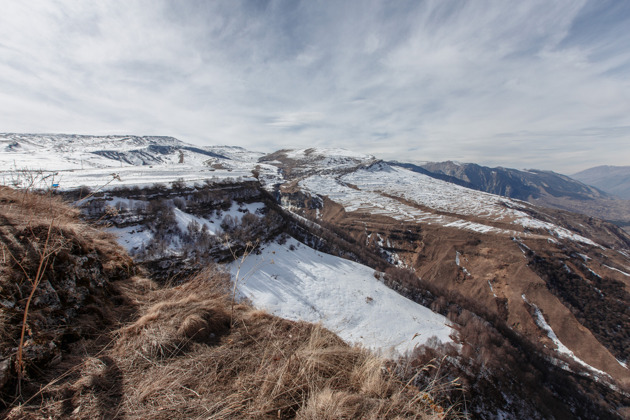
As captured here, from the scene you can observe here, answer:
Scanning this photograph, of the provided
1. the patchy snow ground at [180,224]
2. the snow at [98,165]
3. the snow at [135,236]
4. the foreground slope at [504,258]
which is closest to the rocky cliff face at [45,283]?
the snow at [98,165]

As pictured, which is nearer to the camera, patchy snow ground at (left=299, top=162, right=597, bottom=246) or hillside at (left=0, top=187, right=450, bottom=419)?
hillside at (left=0, top=187, right=450, bottom=419)

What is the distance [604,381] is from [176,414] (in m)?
50.9

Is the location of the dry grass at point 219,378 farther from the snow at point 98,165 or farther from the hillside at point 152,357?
the snow at point 98,165

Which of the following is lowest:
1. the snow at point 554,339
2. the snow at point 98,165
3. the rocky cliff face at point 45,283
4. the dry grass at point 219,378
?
the snow at point 554,339

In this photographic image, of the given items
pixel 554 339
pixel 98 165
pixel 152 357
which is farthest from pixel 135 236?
pixel 98 165

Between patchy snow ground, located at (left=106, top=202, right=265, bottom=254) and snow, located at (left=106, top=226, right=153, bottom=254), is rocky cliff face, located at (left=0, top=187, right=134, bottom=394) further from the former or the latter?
snow, located at (left=106, top=226, right=153, bottom=254)

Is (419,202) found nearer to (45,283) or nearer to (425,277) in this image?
(425,277)

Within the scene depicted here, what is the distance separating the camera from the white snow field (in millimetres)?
19000

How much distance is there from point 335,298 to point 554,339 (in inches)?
1592

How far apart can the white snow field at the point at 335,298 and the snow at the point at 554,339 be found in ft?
82.8

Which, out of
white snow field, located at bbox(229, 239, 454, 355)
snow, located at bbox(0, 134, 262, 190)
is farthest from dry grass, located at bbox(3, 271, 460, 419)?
white snow field, located at bbox(229, 239, 454, 355)

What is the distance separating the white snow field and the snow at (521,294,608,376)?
2524cm

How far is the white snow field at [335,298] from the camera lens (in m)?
19.0

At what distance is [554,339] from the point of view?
120ft
